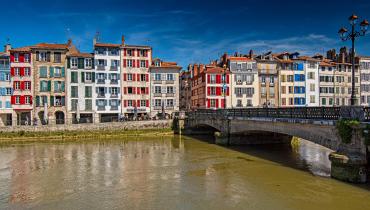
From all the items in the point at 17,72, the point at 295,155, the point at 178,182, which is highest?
the point at 17,72

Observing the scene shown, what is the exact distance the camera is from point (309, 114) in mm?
18422

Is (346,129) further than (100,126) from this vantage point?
No

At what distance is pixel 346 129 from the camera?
15.0 meters

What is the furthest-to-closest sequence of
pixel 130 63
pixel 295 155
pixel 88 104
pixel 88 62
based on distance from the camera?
1. pixel 130 63
2. pixel 88 104
3. pixel 88 62
4. pixel 295 155

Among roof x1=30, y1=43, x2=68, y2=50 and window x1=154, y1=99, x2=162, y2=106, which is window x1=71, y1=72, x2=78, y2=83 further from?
window x1=154, y1=99, x2=162, y2=106

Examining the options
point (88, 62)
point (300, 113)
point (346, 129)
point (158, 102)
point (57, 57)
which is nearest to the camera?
point (346, 129)

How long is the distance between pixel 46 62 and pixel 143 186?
41.1m

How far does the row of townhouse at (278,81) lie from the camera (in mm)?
55281

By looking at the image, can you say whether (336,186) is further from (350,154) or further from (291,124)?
(291,124)

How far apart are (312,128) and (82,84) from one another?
138 feet

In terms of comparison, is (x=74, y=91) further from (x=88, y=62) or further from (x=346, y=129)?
(x=346, y=129)

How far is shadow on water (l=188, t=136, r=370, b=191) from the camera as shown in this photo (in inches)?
763

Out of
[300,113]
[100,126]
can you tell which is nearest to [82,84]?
[100,126]

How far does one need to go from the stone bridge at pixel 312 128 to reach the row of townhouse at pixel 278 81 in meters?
23.3
